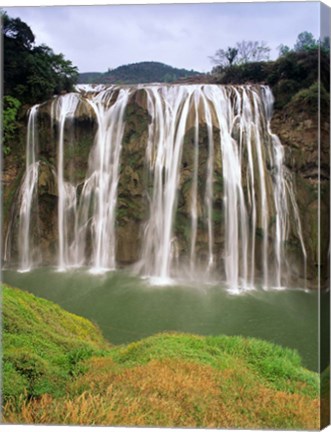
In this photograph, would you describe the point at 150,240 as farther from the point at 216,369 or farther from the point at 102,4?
the point at 102,4

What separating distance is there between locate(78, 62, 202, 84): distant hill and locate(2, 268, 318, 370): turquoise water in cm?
173

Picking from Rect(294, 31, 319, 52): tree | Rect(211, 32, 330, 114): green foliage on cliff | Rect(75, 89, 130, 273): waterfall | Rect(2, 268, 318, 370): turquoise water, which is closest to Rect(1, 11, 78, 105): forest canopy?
Rect(75, 89, 130, 273): waterfall

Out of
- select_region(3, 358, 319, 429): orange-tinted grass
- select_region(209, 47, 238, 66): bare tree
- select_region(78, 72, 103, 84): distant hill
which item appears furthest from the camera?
select_region(78, 72, 103, 84): distant hill

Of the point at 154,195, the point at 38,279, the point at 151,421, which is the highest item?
the point at 154,195

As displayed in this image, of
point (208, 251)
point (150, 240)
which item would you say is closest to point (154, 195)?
point (150, 240)

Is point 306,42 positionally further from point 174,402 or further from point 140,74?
point 174,402

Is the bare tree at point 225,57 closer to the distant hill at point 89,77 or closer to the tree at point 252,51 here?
the tree at point 252,51

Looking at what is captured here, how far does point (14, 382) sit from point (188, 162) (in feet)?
7.90

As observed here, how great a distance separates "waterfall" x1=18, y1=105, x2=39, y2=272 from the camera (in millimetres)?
4773

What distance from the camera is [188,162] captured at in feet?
15.5

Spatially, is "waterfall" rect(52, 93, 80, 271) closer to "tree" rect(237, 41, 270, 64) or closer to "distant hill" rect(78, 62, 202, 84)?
"distant hill" rect(78, 62, 202, 84)

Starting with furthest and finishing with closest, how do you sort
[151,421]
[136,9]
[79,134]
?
[79,134] < [136,9] < [151,421]

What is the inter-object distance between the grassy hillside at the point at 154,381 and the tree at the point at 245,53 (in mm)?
2385

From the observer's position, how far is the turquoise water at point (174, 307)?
171 inches
